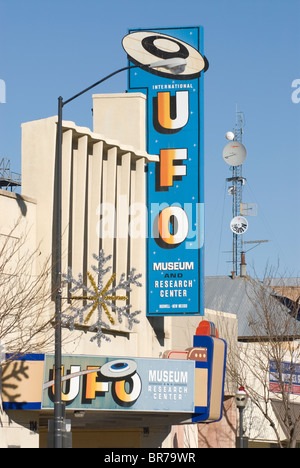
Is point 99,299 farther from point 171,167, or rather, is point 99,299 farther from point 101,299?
point 171,167

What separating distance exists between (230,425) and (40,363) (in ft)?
58.9

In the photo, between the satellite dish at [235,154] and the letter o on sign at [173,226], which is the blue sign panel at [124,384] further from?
the satellite dish at [235,154]

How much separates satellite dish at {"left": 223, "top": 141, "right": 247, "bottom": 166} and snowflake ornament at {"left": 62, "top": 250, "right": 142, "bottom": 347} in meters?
26.0

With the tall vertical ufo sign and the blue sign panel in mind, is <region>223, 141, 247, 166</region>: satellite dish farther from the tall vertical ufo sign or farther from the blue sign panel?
the blue sign panel

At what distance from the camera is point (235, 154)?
58.2 meters

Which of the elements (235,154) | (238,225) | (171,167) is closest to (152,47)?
(171,167)

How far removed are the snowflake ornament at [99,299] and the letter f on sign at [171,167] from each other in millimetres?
4222

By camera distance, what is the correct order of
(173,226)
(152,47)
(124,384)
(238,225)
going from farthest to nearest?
(238,225), (152,47), (173,226), (124,384)

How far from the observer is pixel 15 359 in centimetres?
2753

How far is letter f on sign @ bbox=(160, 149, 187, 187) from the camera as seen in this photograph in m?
35.2

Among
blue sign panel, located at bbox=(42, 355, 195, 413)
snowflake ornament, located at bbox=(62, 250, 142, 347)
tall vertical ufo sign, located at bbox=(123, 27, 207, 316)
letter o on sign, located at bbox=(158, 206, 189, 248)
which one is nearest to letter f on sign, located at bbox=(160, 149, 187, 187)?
tall vertical ufo sign, located at bbox=(123, 27, 207, 316)

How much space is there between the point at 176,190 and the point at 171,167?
2.96ft

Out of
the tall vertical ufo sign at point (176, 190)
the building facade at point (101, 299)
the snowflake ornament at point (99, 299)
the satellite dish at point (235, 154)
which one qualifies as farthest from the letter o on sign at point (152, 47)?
the satellite dish at point (235, 154)
